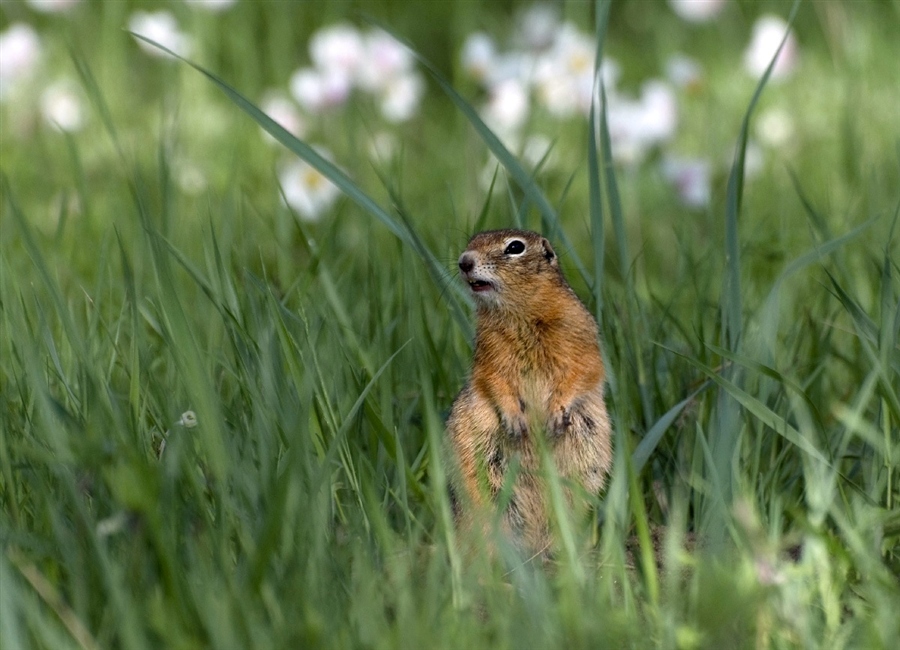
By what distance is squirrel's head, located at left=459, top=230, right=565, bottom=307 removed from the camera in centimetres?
340

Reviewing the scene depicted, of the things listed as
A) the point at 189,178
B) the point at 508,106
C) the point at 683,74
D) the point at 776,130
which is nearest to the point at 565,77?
the point at 508,106

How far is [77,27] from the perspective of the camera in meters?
8.51

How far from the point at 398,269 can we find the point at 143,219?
1.32 m

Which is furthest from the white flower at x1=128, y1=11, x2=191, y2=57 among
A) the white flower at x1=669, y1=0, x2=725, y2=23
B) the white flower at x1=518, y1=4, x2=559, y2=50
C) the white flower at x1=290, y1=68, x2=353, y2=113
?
the white flower at x1=669, y1=0, x2=725, y2=23

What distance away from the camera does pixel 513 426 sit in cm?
327

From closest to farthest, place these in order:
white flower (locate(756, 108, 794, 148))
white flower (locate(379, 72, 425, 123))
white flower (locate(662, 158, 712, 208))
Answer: white flower (locate(662, 158, 712, 208)) < white flower (locate(756, 108, 794, 148)) < white flower (locate(379, 72, 425, 123))

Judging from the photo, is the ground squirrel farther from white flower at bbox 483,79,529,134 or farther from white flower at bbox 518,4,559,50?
white flower at bbox 518,4,559,50

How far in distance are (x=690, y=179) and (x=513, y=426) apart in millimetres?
2892

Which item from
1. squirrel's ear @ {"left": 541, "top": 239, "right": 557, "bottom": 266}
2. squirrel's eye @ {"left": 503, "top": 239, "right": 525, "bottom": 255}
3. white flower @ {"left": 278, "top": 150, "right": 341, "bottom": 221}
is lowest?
squirrel's ear @ {"left": 541, "top": 239, "right": 557, "bottom": 266}

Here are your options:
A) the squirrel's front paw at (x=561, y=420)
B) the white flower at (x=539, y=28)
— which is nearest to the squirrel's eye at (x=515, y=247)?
the squirrel's front paw at (x=561, y=420)

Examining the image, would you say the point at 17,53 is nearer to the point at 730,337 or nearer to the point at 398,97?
the point at 398,97

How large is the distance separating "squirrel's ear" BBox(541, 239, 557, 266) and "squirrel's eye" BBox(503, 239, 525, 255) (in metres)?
0.09

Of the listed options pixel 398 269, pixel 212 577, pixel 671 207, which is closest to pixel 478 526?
pixel 212 577

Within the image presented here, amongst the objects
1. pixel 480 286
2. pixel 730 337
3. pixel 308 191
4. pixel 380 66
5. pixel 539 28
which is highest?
pixel 539 28
